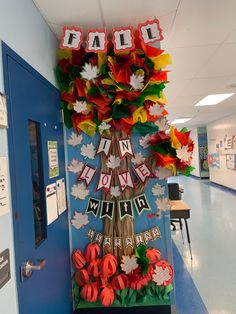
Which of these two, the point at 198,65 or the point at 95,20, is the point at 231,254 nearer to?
the point at 198,65

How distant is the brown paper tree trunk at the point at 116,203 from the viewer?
2213 millimetres

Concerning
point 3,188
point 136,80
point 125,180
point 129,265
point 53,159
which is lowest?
point 129,265

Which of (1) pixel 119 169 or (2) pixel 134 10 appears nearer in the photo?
(2) pixel 134 10

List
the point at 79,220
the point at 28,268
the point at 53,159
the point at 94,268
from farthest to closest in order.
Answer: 1. the point at 79,220
2. the point at 94,268
3. the point at 53,159
4. the point at 28,268

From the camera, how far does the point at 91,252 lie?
2193 mm

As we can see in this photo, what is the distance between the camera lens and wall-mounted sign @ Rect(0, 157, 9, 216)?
3.75 feet

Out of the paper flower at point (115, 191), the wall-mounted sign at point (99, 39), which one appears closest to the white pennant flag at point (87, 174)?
the paper flower at point (115, 191)

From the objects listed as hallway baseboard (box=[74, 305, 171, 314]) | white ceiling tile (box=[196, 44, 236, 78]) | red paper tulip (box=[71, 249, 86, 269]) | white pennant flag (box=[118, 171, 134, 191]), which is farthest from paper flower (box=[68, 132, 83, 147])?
white ceiling tile (box=[196, 44, 236, 78])

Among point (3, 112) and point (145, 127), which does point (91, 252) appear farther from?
point (3, 112)

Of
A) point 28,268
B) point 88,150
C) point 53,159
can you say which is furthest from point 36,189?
point 88,150

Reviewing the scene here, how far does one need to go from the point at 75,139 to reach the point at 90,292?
127 centimetres

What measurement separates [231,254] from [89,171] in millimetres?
2496

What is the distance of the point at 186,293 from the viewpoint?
2.68m

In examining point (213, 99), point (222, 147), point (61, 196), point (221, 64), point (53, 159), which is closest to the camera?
point (53, 159)
